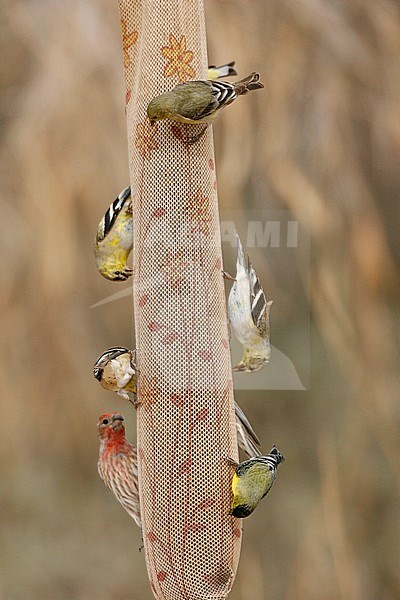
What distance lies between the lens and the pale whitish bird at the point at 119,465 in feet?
4.31

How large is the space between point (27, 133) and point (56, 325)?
487 mm

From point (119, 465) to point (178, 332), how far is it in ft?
0.94

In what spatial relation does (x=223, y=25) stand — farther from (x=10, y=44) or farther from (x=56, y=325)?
(x=56, y=325)

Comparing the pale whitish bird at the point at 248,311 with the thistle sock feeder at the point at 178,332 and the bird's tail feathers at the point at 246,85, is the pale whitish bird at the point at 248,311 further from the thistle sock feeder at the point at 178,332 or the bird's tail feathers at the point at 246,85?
the bird's tail feathers at the point at 246,85

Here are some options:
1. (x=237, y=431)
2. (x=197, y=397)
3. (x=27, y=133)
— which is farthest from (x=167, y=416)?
(x=27, y=133)

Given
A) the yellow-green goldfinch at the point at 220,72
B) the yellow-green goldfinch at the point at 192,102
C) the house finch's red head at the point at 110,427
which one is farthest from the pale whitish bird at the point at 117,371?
the yellow-green goldfinch at the point at 220,72

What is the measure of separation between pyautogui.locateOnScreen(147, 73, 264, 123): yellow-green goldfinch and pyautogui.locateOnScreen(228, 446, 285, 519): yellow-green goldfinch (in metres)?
0.50

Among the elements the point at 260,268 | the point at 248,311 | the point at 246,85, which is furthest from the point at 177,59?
the point at 260,268

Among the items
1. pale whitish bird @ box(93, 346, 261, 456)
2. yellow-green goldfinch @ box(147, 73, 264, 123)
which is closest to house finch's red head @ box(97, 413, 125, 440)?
pale whitish bird @ box(93, 346, 261, 456)

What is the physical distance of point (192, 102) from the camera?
108 centimetres

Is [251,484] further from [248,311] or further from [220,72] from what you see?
[220,72]

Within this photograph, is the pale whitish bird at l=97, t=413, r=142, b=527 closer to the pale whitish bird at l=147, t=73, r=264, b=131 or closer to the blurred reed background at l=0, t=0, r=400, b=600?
the pale whitish bird at l=147, t=73, r=264, b=131

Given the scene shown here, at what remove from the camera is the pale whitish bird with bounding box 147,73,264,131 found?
1.08 metres

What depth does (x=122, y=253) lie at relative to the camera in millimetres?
1271
